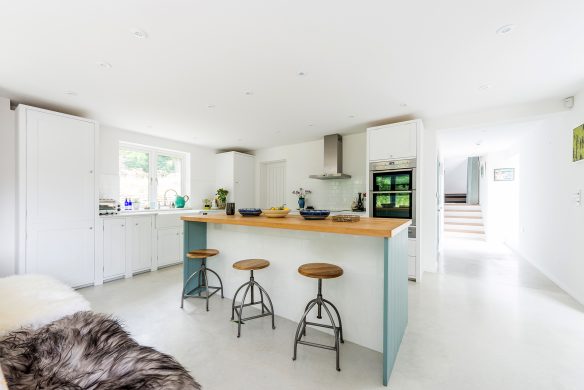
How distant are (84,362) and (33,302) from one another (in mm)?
884

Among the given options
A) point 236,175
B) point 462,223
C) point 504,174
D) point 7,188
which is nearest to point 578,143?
point 504,174

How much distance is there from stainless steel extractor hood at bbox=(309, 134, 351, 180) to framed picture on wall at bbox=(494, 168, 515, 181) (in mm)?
4857

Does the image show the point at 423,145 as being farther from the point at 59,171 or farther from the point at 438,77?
the point at 59,171

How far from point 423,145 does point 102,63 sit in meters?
4.18

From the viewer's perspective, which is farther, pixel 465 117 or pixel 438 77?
pixel 465 117

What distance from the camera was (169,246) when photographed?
14.7 ft

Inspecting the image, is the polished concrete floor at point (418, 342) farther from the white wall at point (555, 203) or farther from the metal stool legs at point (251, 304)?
the white wall at point (555, 203)

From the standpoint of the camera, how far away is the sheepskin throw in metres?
1.35

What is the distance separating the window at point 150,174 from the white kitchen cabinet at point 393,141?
388cm

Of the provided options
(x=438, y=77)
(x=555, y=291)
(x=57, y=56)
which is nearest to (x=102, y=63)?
(x=57, y=56)

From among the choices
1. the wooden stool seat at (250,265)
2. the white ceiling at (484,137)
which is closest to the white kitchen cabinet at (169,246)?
the wooden stool seat at (250,265)

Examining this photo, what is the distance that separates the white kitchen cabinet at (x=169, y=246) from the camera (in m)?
4.35

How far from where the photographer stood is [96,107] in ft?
10.9

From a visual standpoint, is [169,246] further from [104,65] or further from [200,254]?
[104,65]
